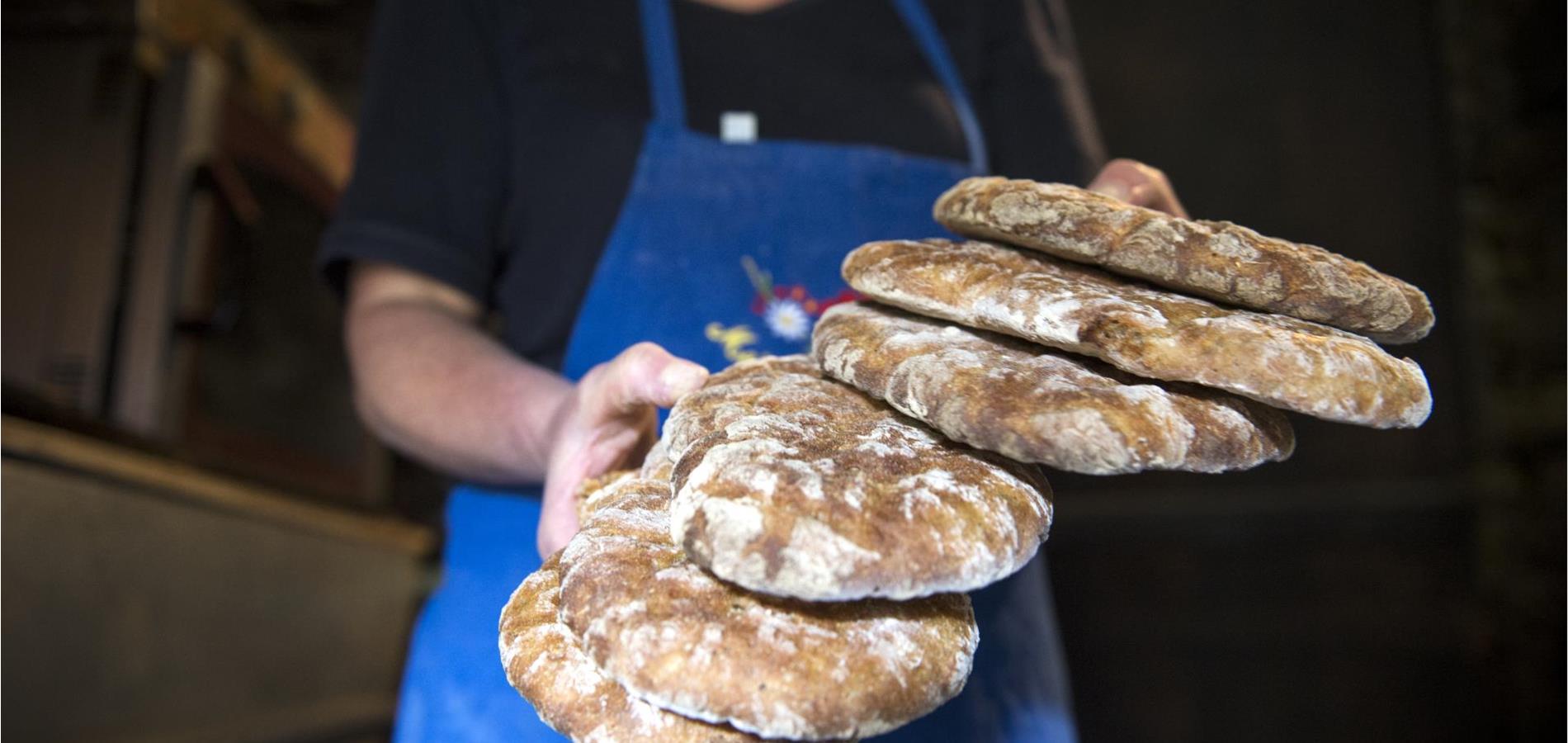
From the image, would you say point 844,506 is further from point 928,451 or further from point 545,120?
point 545,120

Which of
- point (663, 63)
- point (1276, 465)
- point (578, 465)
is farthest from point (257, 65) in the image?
point (1276, 465)

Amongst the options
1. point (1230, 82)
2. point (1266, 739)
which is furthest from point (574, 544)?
point (1266, 739)

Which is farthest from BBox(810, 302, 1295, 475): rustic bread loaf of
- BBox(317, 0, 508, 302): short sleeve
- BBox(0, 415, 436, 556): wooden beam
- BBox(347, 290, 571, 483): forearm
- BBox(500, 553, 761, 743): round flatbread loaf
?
BBox(0, 415, 436, 556): wooden beam

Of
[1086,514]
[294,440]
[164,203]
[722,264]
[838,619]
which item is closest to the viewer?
[838,619]

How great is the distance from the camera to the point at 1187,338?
673mm

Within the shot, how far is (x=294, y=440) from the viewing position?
283 cm

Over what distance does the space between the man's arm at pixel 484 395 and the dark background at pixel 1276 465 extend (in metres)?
1.07

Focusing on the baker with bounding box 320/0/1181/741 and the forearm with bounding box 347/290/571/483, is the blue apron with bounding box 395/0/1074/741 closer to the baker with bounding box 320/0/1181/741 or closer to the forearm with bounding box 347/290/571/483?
the baker with bounding box 320/0/1181/741

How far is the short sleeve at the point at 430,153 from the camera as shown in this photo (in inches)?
54.2

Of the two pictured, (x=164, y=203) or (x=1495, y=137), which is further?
(x=1495, y=137)

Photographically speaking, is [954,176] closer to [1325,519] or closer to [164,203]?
[164,203]

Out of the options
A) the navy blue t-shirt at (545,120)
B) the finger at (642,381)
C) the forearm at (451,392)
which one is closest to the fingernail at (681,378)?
the finger at (642,381)

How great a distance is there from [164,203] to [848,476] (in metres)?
2.06

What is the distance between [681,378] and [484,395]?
45 cm
